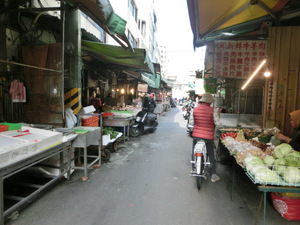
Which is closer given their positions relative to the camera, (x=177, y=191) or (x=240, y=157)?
(x=240, y=157)

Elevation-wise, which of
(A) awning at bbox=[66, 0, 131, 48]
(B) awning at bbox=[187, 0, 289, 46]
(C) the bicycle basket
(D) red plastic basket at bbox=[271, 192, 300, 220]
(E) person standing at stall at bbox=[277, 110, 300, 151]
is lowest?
(D) red plastic basket at bbox=[271, 192, 300, 220]

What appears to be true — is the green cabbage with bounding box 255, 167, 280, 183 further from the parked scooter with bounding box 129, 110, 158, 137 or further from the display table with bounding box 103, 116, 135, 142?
the parked scooter with bounding box 129, 110, 158, 137

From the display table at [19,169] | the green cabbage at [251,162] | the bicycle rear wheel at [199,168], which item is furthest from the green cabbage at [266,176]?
the display table at [19,169]

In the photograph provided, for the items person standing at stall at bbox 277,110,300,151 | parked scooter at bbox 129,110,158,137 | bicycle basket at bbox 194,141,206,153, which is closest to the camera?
person standing at stall at bbox 277,110,300,151

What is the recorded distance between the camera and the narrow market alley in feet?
10.1

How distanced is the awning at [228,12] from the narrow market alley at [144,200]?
3945mm

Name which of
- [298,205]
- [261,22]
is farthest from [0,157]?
[261,22]

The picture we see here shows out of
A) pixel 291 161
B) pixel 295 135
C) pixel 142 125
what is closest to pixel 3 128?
pixel 291 161

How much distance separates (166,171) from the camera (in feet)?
17.1

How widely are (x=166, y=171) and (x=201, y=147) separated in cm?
135

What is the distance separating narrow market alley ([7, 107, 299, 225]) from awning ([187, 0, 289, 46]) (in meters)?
3.95

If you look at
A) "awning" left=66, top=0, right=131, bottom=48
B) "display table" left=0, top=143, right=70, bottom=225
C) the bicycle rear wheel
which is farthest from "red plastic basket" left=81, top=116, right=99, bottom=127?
the bicycle rear wheel

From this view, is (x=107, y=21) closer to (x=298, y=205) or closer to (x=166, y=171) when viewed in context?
(x=166, y=171)

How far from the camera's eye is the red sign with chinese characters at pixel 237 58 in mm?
5652
